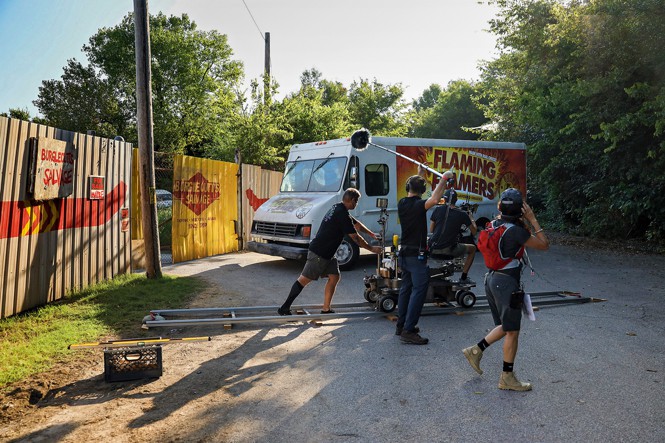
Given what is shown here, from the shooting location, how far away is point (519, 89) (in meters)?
16.5

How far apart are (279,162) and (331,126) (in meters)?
4.00

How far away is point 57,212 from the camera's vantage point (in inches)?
292

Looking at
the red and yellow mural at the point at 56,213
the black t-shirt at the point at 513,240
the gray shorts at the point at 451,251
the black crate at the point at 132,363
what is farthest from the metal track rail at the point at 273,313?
the black t-shirt at the point at 513,240

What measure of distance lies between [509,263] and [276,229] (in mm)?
6869

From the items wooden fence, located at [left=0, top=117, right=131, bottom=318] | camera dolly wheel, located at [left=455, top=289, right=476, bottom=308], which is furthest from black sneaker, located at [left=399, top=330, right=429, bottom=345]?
wooden fence, located at [left=0, top=117, right=131, bottom=318]

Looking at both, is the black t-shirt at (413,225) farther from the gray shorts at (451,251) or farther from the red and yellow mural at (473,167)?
the red and yellow mural at (473,167)

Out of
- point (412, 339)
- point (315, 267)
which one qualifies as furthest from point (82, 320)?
point (412, 339)

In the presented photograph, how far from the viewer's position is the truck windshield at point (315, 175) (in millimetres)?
11055

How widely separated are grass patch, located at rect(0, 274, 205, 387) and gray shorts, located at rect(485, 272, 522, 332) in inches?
155

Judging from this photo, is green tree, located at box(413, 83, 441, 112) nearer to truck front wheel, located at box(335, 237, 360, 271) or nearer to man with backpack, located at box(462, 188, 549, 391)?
truck front wheel, located at box(335, 237, 360, 271)

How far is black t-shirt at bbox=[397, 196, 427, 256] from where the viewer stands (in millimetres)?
5773

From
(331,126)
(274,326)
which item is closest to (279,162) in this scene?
(331,126)

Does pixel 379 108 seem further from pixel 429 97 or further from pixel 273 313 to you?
pixel 429 97

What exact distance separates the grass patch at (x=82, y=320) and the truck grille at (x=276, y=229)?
6.86 feet
